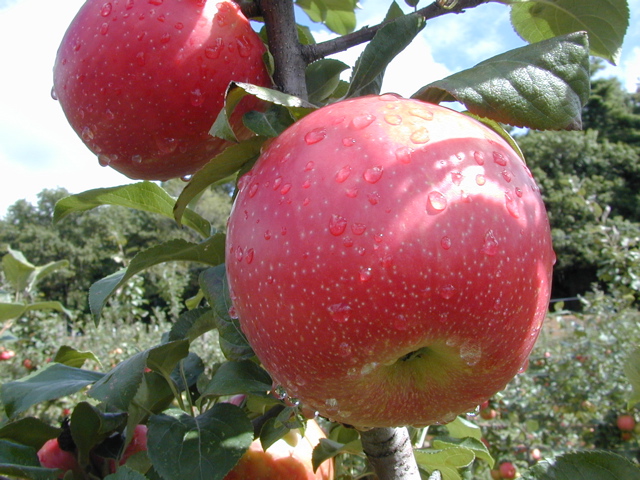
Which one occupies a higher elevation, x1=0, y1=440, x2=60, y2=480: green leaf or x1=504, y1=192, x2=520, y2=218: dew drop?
x1=504, y1=192, x2=520, y2=218: dew drop

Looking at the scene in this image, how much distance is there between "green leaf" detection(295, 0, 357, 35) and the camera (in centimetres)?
105

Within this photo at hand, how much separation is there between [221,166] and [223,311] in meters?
0.19

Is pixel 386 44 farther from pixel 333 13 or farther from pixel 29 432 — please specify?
pixel 29 432

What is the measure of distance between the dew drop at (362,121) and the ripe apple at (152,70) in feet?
0.60

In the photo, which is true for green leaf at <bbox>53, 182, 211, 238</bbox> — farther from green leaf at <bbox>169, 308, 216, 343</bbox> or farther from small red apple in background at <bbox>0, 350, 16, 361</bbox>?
small red apple in background at <bbox>0, 350, 16, 361</bbox>

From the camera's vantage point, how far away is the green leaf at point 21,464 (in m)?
0.69

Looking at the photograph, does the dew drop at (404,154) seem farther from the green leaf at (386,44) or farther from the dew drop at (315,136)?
the green leaf at (386,44)

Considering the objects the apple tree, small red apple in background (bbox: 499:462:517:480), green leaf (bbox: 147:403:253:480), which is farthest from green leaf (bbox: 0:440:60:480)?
small red apple in background (bbox: 499:462:517:480)

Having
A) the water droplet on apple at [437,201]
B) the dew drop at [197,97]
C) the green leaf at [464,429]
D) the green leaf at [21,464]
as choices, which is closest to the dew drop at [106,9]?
the dew drop at [197,97]

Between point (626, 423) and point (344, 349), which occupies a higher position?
point (344, 349)

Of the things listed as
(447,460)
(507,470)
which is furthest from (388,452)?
(507,470)

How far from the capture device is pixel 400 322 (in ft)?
1.43

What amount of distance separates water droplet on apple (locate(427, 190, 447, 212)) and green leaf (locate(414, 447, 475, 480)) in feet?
1.67

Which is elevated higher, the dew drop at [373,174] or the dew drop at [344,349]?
the dew drop at [373,174]
